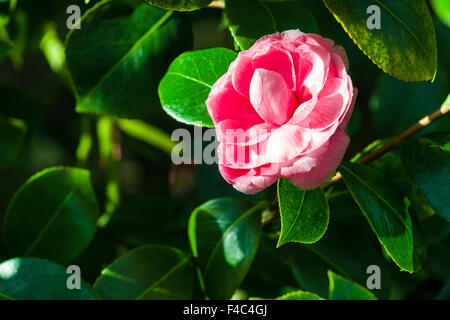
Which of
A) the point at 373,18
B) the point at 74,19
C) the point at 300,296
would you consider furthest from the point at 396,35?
the point at 74,19

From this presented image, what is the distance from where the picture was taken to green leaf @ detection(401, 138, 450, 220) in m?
0.58

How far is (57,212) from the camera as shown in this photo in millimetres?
763

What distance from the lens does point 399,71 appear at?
548mm

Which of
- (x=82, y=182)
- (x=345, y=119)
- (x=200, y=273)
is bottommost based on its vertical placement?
(x=200, y=273)

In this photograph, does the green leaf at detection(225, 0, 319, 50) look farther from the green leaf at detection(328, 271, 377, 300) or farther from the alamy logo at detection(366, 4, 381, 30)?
the green leaf at detection(328, 271, 377, 300)

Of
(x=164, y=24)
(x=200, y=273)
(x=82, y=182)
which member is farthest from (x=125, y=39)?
(x=200, y=273)

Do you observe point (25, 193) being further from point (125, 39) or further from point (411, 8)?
point (411, 8)

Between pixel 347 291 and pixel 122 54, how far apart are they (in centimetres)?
40

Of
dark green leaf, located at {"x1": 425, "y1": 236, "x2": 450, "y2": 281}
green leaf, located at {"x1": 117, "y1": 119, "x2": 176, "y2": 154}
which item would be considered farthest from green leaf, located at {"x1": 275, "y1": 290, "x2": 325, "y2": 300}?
green leaf, located at {"x1": 117, "y1": 119, "x2": 176, "y2": 154}

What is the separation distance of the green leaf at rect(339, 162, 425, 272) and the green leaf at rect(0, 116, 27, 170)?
0.48 metres

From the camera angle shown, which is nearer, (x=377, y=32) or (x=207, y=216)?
(x=377, y=32)

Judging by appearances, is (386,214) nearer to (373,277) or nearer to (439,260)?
(373,277)

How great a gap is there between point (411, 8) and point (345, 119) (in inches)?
5.7

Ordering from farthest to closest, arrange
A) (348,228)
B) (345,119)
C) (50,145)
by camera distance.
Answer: (50,145) → (348,228) → (345,119)
